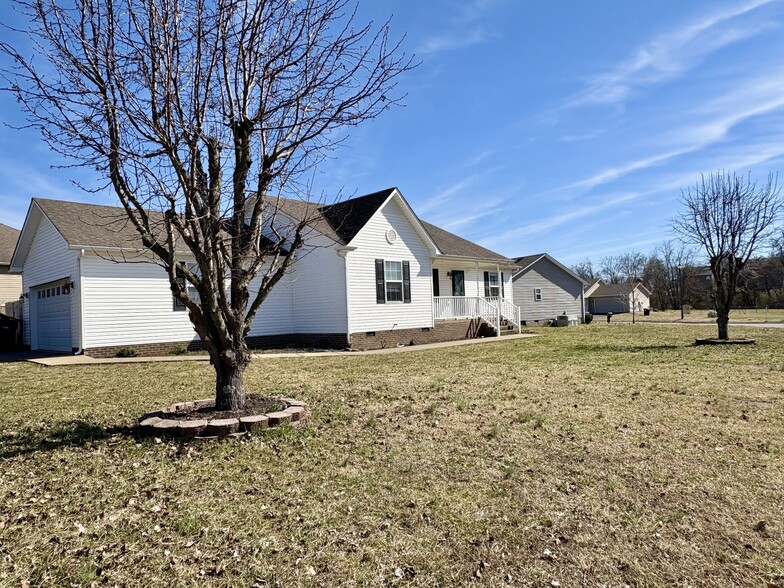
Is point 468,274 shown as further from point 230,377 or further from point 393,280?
point 230,377

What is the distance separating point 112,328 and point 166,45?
12524 mm

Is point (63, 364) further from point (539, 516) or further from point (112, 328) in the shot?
point (539, 516)

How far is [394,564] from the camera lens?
127 inches

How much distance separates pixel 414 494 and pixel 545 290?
3098 cm

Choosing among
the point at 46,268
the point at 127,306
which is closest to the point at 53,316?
the point at 46,268

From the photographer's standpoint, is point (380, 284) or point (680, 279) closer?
point (380, 284)

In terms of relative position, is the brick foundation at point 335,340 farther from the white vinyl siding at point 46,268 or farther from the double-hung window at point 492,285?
the double-hung window at point 492,285

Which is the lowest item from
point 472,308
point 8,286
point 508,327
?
A: point 508,327

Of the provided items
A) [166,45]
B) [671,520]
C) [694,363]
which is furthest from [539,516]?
[694,363]

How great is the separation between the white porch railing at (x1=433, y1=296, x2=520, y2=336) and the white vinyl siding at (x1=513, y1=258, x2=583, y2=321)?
744cm

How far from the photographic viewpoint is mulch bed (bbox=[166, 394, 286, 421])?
596 centimetres

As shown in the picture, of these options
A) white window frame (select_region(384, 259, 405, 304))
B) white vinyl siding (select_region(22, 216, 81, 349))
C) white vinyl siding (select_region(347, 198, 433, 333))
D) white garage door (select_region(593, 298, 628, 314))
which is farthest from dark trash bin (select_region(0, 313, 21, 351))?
white garage door (select_region(593, 298, 628, 314))

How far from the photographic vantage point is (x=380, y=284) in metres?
18.9

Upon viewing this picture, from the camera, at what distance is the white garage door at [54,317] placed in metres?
16.4
